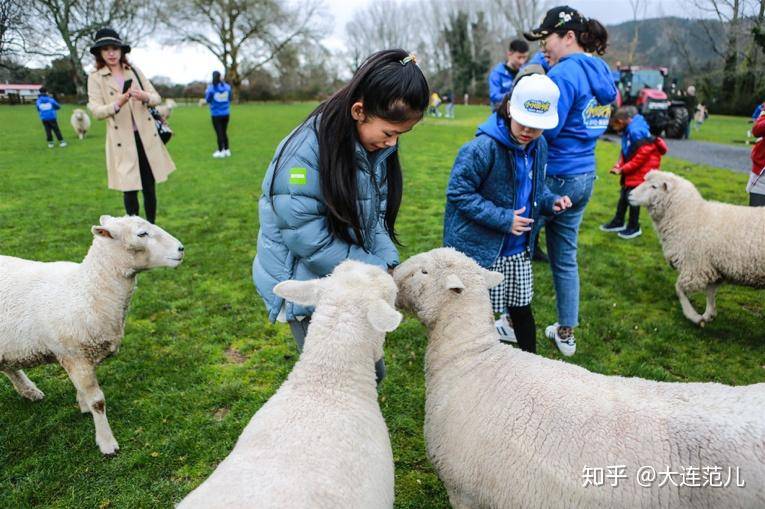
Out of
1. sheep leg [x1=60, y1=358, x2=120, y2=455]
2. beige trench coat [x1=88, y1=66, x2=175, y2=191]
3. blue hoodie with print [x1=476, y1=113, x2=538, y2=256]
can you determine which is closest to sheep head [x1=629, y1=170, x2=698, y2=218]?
blue hoodie with print [x1=476, y1=113, x2=538, y2=256]

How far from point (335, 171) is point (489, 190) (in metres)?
1.35

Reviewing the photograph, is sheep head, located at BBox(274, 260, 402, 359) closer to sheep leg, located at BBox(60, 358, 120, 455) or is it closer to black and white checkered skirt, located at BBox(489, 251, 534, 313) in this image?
black and white checkered skirt, located at BBox(489, 251, 534, 313)

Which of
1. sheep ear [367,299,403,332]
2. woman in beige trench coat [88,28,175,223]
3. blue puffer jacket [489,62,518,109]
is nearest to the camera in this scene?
sheep ear [367,299,403,332]

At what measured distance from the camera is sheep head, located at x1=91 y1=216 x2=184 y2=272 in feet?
9.82

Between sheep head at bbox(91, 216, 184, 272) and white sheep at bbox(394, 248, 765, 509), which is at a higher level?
sheep head at bbox(91, 216, 184, 272)

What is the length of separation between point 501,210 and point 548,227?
805mm

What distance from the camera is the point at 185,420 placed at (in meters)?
3.24

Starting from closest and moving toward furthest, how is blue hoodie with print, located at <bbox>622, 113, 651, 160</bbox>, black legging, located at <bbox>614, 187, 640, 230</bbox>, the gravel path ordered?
Result: blue hoodie with print, located at <bbox>622, 113, 651, 160</bbox> → black legging, located at <bbox>614, 187, 640, 230</bbox> → the gravel path

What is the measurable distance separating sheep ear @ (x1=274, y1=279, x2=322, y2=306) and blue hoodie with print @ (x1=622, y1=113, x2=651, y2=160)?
6.05 meters

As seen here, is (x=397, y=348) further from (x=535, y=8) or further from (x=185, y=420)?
(x=535, y=8)

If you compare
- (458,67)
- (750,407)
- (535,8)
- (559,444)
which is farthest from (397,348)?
(535,8)

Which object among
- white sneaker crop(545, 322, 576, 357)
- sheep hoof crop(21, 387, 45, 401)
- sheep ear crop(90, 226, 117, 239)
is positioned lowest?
sheep hoof crop(21, 387, 45, 401)

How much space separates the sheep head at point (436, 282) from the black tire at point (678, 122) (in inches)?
Answer: 737

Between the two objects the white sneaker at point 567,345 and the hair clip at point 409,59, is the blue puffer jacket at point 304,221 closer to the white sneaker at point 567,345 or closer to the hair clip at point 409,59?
the hair clip at point 409,59
